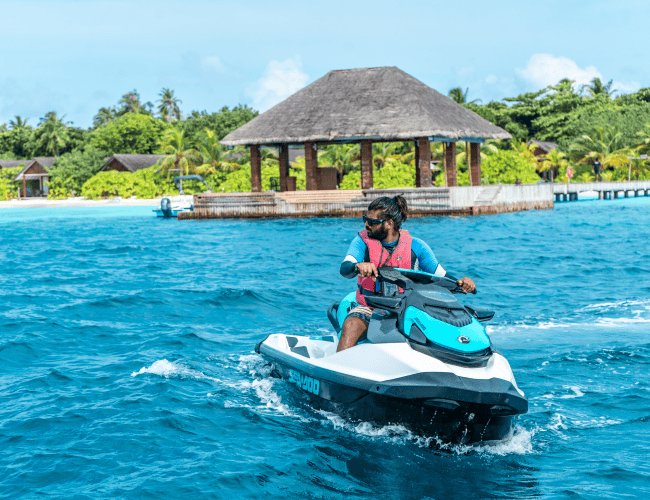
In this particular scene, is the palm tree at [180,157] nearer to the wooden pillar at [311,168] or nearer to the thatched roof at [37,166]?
the thatched roof at [37,166]

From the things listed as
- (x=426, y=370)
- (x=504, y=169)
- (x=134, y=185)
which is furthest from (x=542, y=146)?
(x=426, y=370)

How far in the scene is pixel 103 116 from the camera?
265 feet

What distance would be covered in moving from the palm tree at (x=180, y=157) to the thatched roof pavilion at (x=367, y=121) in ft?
48.5

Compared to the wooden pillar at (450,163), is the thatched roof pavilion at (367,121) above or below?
above

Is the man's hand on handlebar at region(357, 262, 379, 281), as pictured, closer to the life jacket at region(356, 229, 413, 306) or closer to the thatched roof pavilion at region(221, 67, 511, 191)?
the life jacket at region(356, 229, 413, 306)

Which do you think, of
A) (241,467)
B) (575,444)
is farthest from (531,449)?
(241,467)

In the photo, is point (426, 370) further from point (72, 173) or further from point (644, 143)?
point (72, 173)

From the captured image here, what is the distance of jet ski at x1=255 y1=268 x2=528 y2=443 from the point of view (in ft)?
14.8

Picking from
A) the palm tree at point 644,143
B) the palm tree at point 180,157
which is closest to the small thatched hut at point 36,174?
the palm tree at point 180,157

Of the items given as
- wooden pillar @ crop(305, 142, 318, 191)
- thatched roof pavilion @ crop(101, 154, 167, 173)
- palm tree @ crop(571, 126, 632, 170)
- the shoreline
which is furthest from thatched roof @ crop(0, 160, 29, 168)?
palm tree @ crop(571, 126, 632, 170)

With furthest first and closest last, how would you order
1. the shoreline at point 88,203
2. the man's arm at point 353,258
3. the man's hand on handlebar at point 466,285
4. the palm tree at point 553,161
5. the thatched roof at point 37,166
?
the thatched roof at point 37,166, the palm tree at point 553,161, the shoreline at point 88,203, the man's arm at point 353,258, the man's hand on handlebar at point 466,285

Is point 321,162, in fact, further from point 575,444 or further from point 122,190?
point 575,444

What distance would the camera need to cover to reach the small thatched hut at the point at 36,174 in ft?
200

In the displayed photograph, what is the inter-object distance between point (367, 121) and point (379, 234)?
1153 inches
